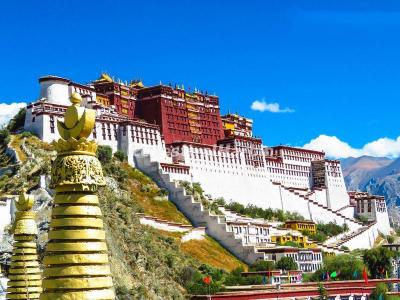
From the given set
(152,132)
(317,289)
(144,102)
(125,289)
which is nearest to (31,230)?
(125,289)

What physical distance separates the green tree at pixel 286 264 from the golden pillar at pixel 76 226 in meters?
64.0

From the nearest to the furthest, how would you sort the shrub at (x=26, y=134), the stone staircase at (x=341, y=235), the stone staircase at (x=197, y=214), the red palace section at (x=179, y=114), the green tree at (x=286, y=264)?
the green tree at (x=286, y=264)
the stone staircase at (x=197, y=214)
the shrub at (x=26, y=134)
the stone staircase at (x=341, y=235)
the red palace section at (x=179, y=114)

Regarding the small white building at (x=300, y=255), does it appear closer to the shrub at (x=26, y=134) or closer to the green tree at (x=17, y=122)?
the shrub at (x=26, y=134)

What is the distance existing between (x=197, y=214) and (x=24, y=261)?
64763mm

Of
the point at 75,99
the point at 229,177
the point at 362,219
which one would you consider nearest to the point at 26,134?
the point at 229,177

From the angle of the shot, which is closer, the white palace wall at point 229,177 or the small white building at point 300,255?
the small white building at point 300,255

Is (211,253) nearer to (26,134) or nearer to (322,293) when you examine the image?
(322,293)

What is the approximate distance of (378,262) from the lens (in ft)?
260

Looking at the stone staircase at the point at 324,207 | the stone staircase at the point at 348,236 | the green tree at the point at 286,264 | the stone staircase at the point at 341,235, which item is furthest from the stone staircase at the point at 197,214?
the stone staircase at the point at 324,207

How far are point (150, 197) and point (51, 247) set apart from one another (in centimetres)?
7248

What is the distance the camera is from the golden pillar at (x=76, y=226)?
38.7 ft

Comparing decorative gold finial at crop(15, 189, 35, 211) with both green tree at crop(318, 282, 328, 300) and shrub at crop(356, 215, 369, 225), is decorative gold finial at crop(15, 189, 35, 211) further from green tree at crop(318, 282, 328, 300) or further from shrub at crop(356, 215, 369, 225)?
shrub at crop(356, 215, 369, 225)

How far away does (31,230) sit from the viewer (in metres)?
20.3

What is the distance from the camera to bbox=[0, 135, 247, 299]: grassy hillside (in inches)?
2184
